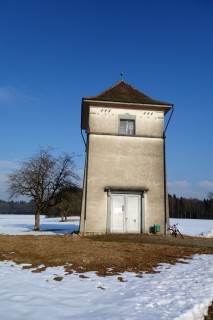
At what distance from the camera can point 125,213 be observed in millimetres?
19531

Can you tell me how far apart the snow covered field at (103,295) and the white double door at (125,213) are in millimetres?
10702

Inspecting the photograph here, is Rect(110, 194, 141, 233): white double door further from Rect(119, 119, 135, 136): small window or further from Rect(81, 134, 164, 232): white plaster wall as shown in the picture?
Rect(119, 119, 135, 136): small window

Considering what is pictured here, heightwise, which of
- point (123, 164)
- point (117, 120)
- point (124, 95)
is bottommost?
point (123, 164)

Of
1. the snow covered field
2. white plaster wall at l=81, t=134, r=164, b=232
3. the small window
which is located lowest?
the snow covered field

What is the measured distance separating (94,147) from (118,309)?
15.2 metres

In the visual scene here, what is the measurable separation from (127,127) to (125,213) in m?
5.76

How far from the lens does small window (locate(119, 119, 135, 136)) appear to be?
20.7m

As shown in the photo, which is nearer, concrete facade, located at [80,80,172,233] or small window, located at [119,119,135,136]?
concrete facade, located at [80,80,172,233]

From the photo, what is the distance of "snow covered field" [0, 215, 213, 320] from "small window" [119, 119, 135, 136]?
13.0 meters

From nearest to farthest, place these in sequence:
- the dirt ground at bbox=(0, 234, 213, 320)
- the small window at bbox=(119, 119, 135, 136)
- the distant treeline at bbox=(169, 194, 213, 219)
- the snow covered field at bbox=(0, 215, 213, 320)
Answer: the snow covered field at bbox=(0, 215, 213, 320), the dirt ground at bbox=(0, 234, 213, 320), the small window at bbox=(119, 119, 135, 136), the distant treeline at bbox=(169, 194, 213, 219)

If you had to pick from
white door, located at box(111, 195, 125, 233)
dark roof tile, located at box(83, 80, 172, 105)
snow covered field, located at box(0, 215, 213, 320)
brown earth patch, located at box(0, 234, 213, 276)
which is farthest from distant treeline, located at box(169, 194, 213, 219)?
snow covered field, located at box(0, 215, 213, 320)

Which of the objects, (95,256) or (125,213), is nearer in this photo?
(95,256)

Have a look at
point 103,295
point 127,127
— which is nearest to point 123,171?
point 127,127

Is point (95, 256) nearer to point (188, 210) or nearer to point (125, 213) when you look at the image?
point (125, 213)
